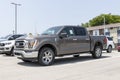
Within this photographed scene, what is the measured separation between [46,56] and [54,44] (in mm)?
689

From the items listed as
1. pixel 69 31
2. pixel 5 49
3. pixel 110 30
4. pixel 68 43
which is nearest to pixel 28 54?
pixel 68 43

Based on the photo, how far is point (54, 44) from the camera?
10648 millimetres

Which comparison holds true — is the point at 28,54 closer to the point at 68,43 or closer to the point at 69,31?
the point at 68,43

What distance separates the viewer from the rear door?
1195cm

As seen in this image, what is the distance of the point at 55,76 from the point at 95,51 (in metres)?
5.87

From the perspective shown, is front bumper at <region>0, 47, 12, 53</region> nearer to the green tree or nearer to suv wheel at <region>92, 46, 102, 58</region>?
suv wheel at <region>92, 46, 102, 58</region>

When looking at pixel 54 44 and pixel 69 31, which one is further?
pixel 69 31

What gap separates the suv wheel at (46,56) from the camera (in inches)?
400

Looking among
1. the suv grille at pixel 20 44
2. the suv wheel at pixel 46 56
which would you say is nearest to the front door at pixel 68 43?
the suv wheel at pixel 46 56

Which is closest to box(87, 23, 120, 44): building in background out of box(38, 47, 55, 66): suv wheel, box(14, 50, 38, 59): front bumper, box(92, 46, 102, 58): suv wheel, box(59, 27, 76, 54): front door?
box(92, 46, 102, 58): suv wheel

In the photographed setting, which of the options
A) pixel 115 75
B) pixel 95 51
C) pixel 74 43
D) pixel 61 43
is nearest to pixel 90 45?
pixel 95 51

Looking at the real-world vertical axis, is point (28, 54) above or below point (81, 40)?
below

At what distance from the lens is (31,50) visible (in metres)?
9.97

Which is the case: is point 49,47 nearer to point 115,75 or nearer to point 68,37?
point 68,37
